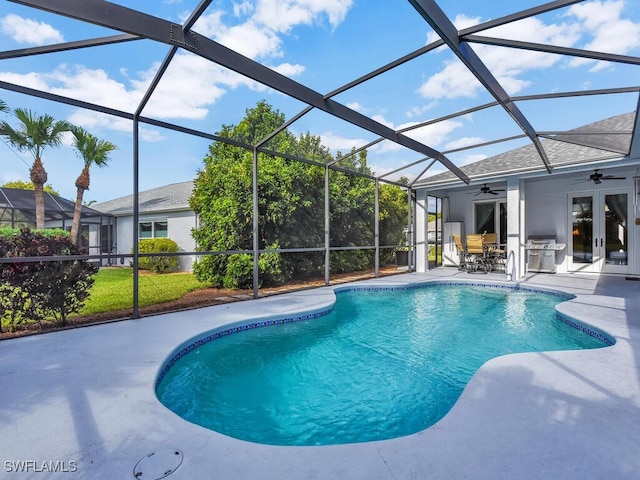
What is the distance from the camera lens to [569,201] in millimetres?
10125

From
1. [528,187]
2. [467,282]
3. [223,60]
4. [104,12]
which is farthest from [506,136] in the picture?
[104,12]

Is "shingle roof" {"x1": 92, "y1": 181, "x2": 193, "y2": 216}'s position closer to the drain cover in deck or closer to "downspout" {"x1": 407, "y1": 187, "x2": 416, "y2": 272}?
"downspout" {"x1": 407, "y1": 187, "x2": 416, "y2": 272}

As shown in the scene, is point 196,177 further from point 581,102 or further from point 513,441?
point 513,441

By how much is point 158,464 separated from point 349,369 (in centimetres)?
245

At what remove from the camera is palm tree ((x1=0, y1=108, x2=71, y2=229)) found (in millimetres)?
5062

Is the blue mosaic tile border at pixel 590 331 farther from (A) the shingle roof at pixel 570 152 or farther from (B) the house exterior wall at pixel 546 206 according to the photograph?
(B) the house exterior wall at pixel 546 206

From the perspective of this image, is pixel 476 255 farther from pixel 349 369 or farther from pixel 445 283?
pixel 349 369

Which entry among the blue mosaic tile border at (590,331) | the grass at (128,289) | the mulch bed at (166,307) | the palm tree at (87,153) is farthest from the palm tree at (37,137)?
the blue mosaic tile border at (590,331)

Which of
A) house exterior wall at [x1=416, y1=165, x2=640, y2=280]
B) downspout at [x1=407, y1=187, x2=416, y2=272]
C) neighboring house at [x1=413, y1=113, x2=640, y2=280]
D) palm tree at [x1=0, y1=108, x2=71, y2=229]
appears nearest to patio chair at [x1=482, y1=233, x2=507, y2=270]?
neighboring house at [x1=413, y1=113, x2=640, y2=280]

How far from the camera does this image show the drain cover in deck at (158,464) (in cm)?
170

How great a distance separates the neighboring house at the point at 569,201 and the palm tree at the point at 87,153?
29.6 ft

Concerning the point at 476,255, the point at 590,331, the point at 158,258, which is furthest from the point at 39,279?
the point at 476,255

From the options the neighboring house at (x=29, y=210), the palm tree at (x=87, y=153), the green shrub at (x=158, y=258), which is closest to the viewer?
the neighboring house at (x=29, y=210)

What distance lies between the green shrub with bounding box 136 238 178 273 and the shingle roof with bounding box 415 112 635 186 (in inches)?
357
